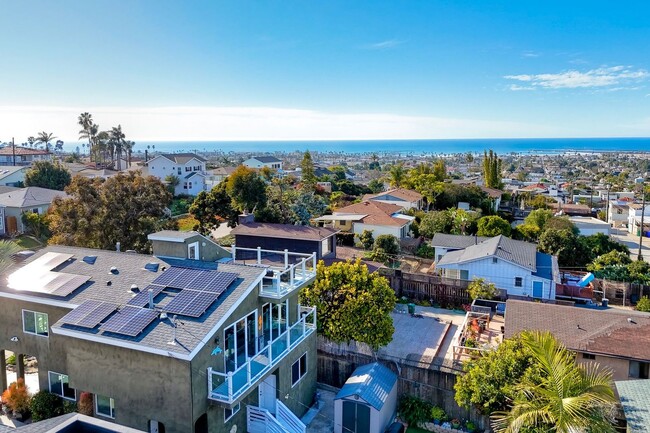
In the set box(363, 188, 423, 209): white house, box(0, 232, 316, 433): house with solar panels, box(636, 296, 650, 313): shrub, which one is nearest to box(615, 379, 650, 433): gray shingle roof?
box(0, 232, 316, 433): house with solar panels

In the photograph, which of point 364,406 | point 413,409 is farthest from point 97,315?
point 413,409

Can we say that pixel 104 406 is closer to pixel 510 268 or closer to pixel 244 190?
pixel 510 268

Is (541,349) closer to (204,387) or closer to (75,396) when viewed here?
(204,387)

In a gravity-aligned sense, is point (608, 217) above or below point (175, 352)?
below

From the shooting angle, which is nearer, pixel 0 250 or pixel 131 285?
pixel 131 285

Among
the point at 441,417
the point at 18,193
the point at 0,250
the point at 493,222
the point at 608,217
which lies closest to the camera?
the point at 441,417

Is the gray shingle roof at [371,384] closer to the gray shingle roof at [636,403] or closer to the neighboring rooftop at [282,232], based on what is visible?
the gray shingle roof at [636,403]

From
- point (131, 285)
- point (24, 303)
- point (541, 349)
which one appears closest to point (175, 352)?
point (131, 285)

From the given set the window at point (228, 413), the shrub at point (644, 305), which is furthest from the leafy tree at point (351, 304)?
the shrub at point (644, 305)
